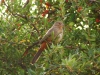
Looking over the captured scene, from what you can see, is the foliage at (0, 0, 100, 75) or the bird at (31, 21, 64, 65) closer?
the foliage at (0, 0, 100, 75)

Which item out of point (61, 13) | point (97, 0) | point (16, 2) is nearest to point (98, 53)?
point (61, 13)

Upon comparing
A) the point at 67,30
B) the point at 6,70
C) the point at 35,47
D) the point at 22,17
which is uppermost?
the point at 22,17

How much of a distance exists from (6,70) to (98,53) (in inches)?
59.3

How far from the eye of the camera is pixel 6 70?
13.3 feet

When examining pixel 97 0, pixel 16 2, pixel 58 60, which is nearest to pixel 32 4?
pixel 16 2

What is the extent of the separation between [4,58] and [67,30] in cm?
100

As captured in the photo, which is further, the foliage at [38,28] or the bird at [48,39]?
the bird at [48,39]

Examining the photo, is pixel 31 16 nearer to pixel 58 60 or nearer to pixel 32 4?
pixel 32 4

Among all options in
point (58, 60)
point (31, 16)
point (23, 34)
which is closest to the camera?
point (58, 60)

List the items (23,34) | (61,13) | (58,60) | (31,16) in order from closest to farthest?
1. (58,60)
2. (61,13)
3. (31,16)
4. (23,34)

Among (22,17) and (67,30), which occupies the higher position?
(22,17)

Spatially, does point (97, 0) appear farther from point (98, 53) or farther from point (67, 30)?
point (98, 53)

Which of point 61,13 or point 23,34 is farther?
point 23,34

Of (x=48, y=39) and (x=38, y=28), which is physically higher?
(x=38, y=28)
